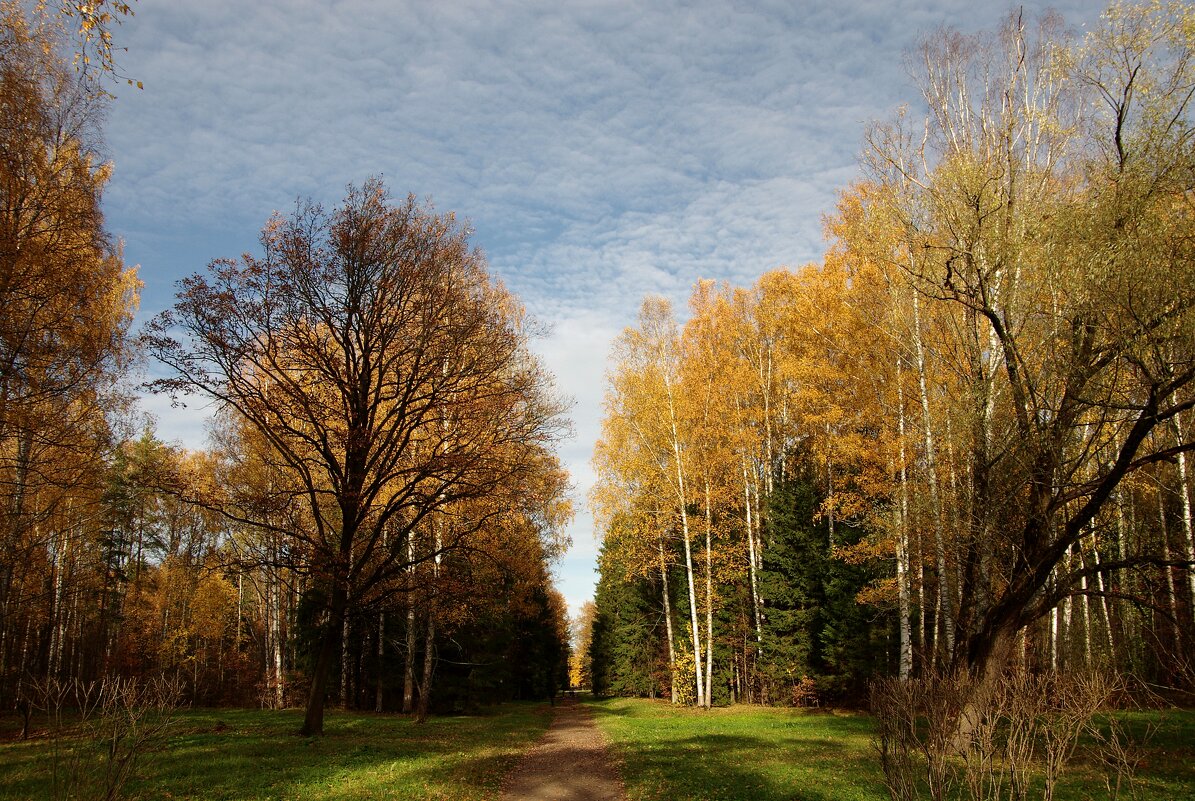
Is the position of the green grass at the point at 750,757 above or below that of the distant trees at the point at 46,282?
below

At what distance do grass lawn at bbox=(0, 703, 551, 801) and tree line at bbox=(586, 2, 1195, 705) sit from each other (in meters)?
7.39

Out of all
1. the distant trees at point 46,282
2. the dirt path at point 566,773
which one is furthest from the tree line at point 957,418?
the distant trees at point 46,282

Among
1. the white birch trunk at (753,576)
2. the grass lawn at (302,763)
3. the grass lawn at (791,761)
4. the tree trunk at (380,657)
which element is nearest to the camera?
the grass lawn at (302,763)

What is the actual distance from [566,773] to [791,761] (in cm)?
393

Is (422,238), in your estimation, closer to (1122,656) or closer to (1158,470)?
(1158,470)

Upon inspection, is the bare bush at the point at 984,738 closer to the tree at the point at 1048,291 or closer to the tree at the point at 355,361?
the tree at the point at 1048,291

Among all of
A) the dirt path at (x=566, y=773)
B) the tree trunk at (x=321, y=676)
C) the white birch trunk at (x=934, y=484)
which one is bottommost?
the dirt path at (x=566, y=773)

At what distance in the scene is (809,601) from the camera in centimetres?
2323

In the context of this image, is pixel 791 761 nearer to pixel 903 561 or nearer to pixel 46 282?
pixel 903 561

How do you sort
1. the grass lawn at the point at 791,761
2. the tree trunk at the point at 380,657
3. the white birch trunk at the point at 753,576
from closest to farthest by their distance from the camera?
the grass lawn at the point at 791,761
the tree trunk at the point at 380,657
the white birch trunk at the point at 753,576

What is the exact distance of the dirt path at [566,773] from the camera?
9586 mm

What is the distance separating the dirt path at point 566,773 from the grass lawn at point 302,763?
1.25ft

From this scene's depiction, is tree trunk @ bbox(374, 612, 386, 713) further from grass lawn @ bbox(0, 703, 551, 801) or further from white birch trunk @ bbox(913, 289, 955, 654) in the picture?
white birch trunk @ bbox(913, 289, 955, 654)

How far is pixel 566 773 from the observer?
11367mm
